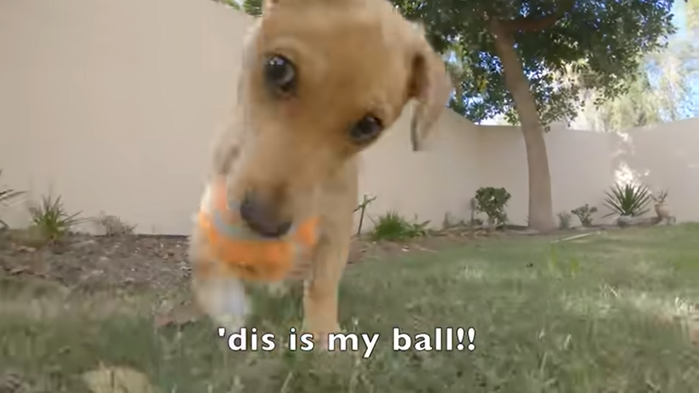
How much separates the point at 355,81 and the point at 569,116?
10090 millimetres

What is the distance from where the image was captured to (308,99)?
4.48 ft

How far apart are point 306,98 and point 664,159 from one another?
11.7m

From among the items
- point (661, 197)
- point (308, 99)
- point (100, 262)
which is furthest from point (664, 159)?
point (308, 99)

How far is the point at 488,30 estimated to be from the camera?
28.3 feet

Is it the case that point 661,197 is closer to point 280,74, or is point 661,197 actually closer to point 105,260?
point 105,260

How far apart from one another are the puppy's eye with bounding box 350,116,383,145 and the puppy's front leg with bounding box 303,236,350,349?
0.45 m

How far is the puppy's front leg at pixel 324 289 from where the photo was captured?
170 centimetres

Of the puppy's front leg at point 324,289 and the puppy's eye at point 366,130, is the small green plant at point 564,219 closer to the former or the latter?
the puppy's front leg at point 324,289

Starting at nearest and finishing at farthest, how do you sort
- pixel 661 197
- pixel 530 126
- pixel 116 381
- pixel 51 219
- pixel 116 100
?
1. pixel 116 381
2. pixel 51 219
3. pixel 116 100
4. pixel 530 126
5. pixel 661 197

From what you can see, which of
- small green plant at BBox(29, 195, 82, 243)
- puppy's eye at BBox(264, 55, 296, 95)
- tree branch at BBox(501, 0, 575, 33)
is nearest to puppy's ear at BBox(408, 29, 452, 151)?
puppy's eye at BBox(264, 55, 296, 95)

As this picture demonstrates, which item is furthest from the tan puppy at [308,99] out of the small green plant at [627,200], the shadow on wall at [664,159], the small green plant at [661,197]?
the shadow on wall at [664,159]

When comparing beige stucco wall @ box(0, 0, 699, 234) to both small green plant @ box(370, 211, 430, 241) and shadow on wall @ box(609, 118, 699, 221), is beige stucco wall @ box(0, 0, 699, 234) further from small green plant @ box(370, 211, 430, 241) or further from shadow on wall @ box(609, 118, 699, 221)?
shadow on wall @ box(609, 118, 699, 221)

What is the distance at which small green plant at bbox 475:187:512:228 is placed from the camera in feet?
30.3

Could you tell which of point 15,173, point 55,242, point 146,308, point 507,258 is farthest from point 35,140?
point 507,258
